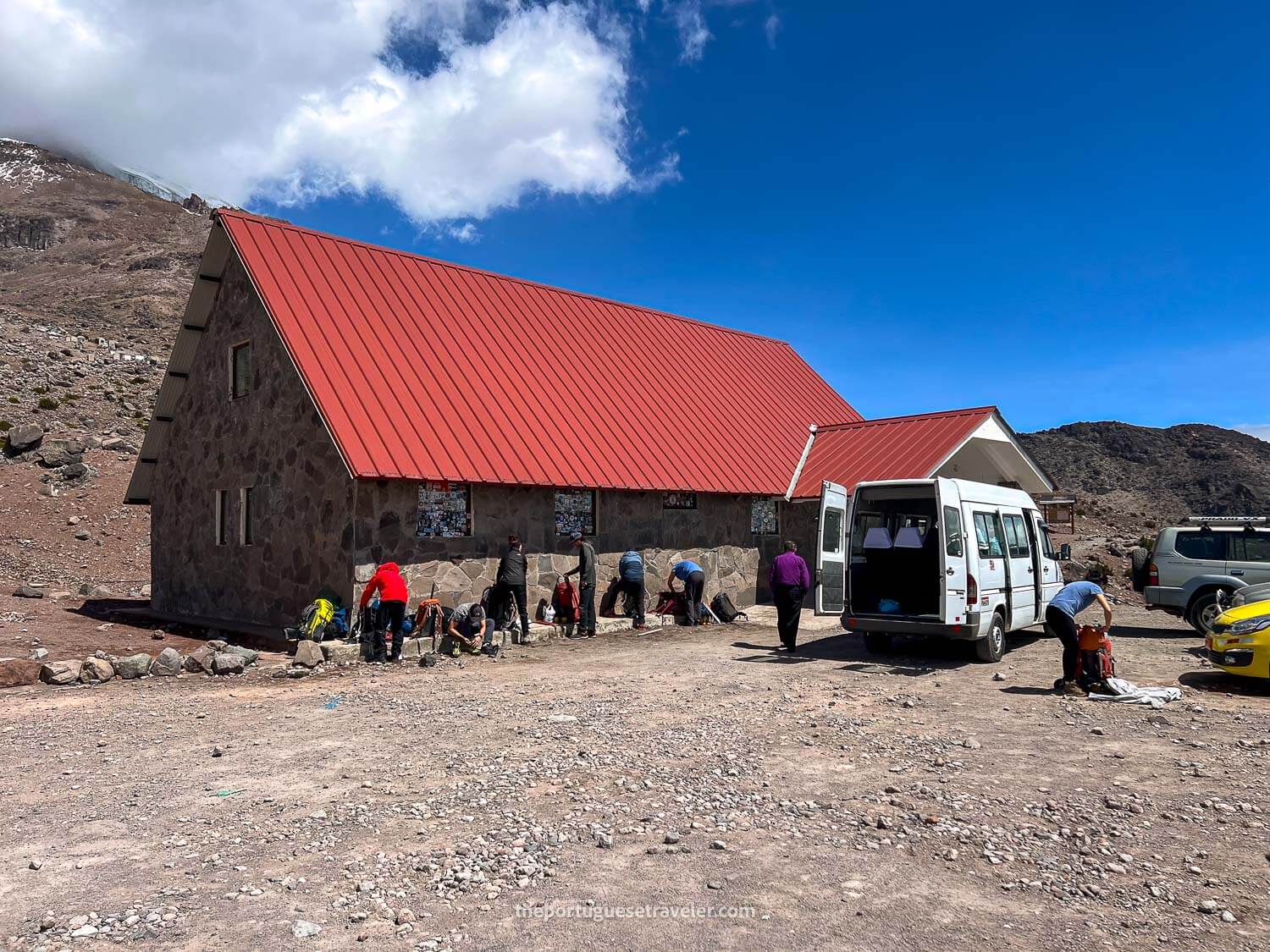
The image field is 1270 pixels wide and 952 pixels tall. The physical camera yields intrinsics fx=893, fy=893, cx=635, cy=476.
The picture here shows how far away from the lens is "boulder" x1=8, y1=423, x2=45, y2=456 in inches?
1449

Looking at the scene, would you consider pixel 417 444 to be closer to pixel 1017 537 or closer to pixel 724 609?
pixel 724 609

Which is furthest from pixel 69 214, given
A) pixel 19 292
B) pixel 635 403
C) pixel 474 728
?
pixel 474 728

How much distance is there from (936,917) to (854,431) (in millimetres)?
19770

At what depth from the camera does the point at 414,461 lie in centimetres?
1461

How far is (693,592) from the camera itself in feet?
57.9

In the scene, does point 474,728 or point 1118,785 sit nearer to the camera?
point 1118,785

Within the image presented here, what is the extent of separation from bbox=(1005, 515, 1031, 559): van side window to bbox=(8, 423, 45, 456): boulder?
1528 inches

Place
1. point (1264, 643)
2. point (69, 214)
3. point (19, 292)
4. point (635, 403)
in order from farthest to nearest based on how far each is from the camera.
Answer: point (69, 214), point (19, 292), point (635, 403), point (1264, 643)

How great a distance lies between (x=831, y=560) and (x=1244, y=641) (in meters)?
5.30

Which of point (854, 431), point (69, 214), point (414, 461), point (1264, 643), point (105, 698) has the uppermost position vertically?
point (69, 214)

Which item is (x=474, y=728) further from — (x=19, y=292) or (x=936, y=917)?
(x=19, y=292)

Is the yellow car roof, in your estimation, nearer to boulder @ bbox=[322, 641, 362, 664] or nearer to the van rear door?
the van rear door

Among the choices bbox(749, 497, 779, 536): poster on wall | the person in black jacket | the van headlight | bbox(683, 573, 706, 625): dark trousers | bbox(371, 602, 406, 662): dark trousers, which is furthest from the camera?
bbox(749, 497, 779, 536): poster on wall

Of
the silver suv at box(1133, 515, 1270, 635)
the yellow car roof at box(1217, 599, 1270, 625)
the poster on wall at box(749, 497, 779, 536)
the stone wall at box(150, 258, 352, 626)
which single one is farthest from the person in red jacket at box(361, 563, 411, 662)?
the silver suv at box(1133, 515, 1270, 635)
